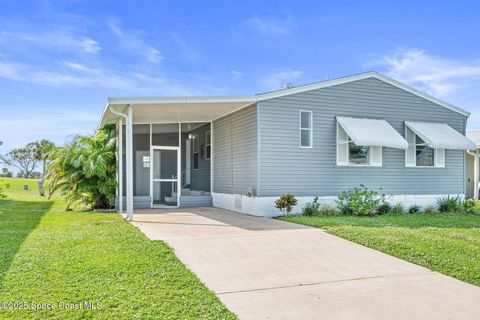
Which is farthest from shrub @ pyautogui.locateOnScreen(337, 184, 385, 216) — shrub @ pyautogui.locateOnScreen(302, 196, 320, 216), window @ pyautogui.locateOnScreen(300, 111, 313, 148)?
window @ pyautogui.locateOnScreen(300, 111, 313, 148)

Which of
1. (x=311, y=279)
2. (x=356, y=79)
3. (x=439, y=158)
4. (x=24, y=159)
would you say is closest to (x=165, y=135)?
(x=356, y=79)

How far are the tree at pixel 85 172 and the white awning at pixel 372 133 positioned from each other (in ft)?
26.1

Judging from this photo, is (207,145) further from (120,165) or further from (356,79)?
(356,79)

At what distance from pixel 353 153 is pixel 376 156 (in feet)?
3.03

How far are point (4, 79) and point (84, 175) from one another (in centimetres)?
767

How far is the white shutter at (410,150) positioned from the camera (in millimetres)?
14406

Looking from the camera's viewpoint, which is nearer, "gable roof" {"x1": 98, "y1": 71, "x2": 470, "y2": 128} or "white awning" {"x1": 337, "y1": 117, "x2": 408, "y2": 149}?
"gable roof" {"x1": 98, "y1": 71, "x2": 470, "y2": 128}

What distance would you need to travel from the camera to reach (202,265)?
611 centimetres

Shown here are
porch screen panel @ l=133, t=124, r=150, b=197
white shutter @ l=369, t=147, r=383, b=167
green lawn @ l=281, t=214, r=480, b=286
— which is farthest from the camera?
porch screen panel @ l=133, t=124, r=150, b=197

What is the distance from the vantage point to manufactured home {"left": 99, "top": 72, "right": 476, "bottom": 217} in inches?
486

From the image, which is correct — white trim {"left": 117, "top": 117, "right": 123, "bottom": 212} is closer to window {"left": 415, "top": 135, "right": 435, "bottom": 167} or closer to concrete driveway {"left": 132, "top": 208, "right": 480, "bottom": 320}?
concrete driveway {"left": 132, "top": 208, "right": 480, "bottom": 320}

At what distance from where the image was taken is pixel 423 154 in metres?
14.7

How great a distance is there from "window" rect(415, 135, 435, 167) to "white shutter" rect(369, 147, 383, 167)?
5.31ft

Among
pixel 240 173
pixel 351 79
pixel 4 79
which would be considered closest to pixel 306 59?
pixel 351 79
